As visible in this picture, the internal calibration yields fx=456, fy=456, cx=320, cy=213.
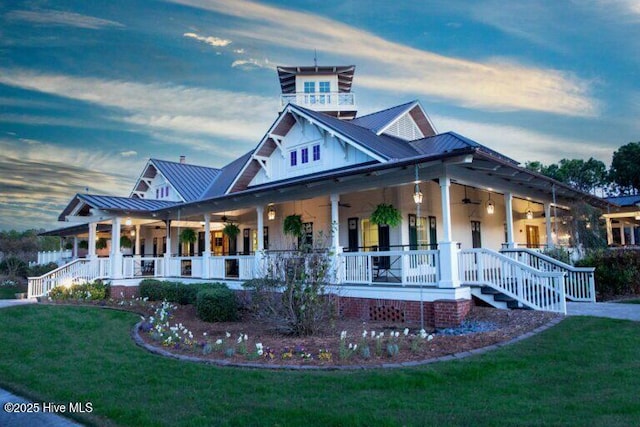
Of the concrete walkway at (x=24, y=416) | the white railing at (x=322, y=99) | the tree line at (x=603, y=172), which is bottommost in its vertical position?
the concrete walkway at (x=24, y=416)

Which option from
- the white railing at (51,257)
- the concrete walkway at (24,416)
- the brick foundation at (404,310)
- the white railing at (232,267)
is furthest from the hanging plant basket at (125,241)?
the concrete walkway at (24,416)

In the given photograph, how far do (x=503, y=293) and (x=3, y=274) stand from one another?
33.0m

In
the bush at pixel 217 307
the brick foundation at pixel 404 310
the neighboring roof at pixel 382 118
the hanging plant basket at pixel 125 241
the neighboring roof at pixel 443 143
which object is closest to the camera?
the brick foundation at pixel 404 310

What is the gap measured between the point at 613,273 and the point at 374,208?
7984 mm

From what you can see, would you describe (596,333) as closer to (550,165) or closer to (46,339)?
(46,339)

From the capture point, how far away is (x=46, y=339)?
9977mm

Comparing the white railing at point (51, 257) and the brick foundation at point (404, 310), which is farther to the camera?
the white railing at point (51, 257)

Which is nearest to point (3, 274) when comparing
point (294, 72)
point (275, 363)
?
point (294, 72)

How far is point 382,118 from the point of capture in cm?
1825

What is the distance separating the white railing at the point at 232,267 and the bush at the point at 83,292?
172 inches

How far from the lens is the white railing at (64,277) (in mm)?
18562

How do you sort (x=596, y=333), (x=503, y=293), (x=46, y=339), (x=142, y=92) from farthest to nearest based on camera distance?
1. (x=142, y=92)
2. (x=503, y=293)
3. (x=46, y=339)
4. (x=596, y=333)

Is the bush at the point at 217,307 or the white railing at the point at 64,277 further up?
the white railing at the point at 64,277

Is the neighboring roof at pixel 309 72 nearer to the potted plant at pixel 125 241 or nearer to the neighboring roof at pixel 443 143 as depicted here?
the potted plant at pixel 125 241
